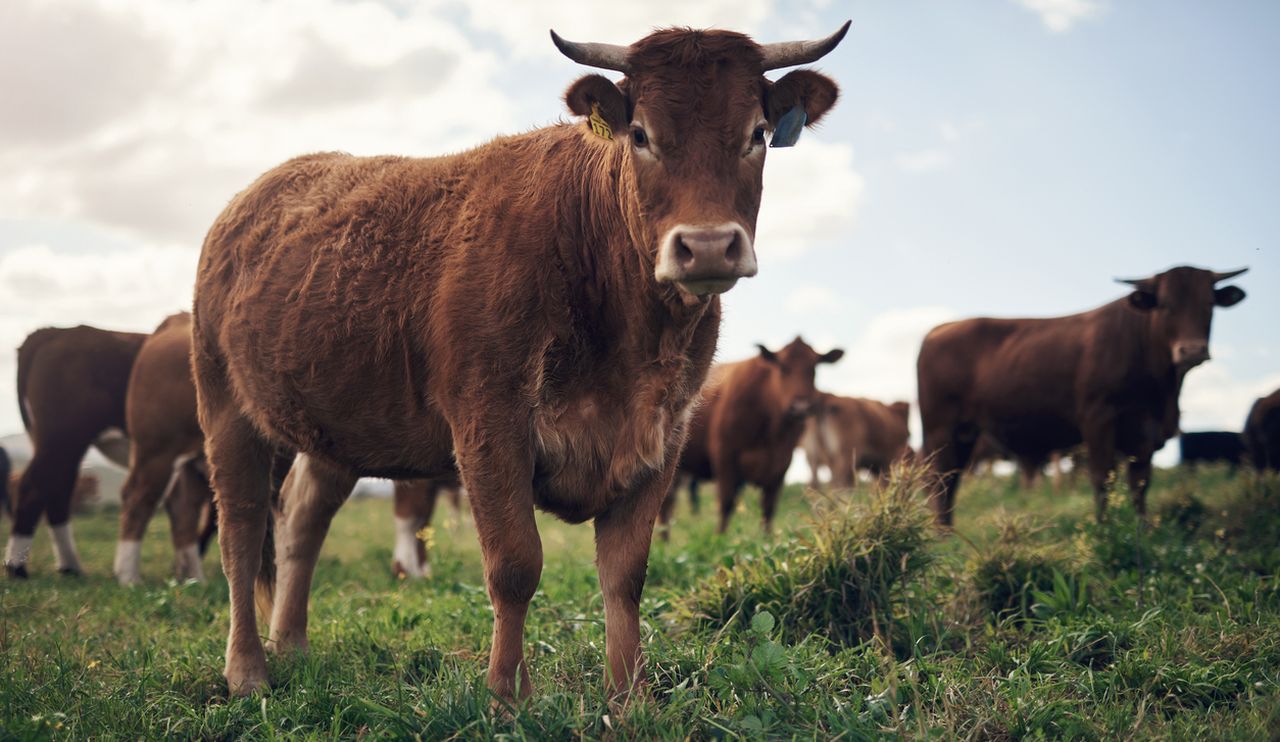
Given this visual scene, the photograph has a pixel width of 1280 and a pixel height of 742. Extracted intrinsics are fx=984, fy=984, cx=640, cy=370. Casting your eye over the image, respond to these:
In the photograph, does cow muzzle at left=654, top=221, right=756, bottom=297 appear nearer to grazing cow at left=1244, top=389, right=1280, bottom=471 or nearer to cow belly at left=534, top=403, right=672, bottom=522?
cow belly at left=534, top=403, right=672, bottom=522

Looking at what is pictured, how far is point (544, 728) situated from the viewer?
307 centimetres

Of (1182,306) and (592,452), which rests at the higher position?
(1182,306)

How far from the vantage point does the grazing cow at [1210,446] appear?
733 inches

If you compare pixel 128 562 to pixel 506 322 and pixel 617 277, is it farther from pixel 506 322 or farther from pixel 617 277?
pixel 617 277

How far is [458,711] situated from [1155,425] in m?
8.46

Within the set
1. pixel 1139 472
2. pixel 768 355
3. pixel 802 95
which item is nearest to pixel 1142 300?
pixel 1139 472

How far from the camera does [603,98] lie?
144 inches

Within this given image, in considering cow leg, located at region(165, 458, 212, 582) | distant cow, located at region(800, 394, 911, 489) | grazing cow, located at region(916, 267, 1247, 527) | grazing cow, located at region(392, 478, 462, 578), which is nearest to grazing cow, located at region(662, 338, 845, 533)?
grazing cow, located at region(916, 267, 1247, 527)

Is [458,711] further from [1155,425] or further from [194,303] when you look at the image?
[1155,425]

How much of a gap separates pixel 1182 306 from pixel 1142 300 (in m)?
0.34

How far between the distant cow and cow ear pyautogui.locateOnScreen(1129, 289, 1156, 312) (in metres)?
7.65

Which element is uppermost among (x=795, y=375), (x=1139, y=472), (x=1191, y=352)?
(x=795, y=375)

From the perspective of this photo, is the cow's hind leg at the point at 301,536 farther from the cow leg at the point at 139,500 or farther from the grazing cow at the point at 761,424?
the grazing cow at the point at 761,424

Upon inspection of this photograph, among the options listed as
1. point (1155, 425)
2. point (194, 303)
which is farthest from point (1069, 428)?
point (194, 303)
